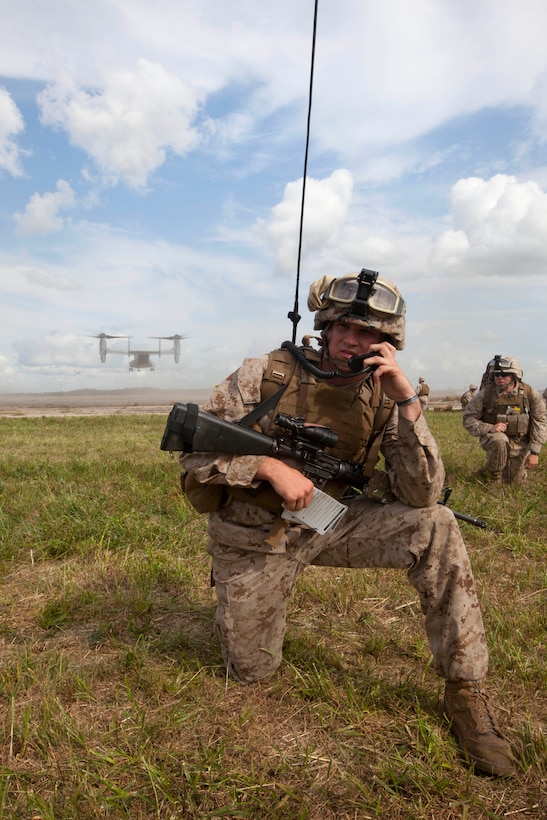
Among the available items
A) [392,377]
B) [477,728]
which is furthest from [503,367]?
[477,728]

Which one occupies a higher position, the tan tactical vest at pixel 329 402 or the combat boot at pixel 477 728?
the tan tactical vest at pixel 329 402

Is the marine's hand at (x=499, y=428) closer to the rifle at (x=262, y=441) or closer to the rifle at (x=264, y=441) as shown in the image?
the rifle at (x=264, y=441)

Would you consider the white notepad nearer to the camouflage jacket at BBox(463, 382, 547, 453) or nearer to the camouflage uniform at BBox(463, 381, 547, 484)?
the camouflage uniform at BBox(463, 381, 547, 484)

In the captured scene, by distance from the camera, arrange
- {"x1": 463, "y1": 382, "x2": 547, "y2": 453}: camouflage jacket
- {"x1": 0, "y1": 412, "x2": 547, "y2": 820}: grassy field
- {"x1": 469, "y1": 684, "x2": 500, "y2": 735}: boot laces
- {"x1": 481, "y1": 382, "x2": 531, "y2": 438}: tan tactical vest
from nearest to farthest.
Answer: {"x1": 0, "y1": 412, "x2": 547, "y2": 820}: grassy field
{"x1": 469, "y1": 684, "x2": 500, "y2": 735}: boot laces
{"x1": 463, "y1": 382, "x2": 547, "y2": 453}: camouflage jacket
{"x1": 481, "y1": 382, "x2": 531, "y2": 438}: tan tactical vest

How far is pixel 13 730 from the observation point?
2.78 meters

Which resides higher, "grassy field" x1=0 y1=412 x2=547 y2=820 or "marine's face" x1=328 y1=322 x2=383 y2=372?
"marine's face" x1=328 y1=322 x2=383 y2=372

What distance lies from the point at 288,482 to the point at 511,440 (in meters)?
6.64

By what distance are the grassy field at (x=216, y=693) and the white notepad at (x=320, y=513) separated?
0.80 metres

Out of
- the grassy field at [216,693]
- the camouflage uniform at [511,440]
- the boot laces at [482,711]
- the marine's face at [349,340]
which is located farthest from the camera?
the camouflage uniform at [511,440]

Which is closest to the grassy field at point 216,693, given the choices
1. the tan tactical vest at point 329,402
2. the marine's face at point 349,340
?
the tan tactical vest at point 329,402

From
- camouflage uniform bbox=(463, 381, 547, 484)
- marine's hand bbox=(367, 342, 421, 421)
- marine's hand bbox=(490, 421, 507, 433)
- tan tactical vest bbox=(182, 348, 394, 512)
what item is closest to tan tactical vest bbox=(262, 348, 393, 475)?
tan tactical vest bbox=(182, 348, 394, 512)

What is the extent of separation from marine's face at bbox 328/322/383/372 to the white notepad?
2.37 feet

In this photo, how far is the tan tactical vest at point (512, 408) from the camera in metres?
8.85

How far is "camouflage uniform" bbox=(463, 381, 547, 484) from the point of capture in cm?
857
